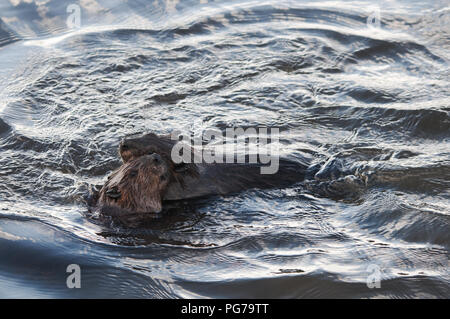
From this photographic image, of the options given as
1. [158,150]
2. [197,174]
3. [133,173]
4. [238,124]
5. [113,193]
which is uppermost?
[238,124]

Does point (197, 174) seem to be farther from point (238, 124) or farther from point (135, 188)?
point (238, 124)

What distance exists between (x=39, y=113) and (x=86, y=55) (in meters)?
1.61

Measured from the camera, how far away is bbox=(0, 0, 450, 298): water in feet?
15.0

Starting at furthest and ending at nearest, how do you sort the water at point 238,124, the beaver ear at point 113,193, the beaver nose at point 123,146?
the beaver nose at point 123,146 < the beaver ear at point 113,193 < the water at point 238,124

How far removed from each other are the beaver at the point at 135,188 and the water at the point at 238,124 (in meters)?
0.16

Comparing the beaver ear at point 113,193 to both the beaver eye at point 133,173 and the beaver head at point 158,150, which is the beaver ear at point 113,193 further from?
the beaver head at point 158,150

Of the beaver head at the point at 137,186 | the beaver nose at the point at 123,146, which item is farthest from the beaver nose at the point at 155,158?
the beaver nose at the point at 123,146

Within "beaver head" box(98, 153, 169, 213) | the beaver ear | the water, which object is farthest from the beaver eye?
the water

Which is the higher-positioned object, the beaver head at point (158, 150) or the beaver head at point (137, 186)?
the beaver head at point (158, 150)

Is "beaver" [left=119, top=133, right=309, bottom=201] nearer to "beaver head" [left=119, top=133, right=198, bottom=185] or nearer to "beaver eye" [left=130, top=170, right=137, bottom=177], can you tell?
"beaver head" [left=119, top=133, right=198, bottom=185]

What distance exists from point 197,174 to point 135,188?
1.96 ft

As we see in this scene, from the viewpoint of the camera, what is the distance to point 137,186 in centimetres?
502

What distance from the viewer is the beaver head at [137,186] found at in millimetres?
5004

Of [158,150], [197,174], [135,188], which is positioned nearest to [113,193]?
[135,188]
